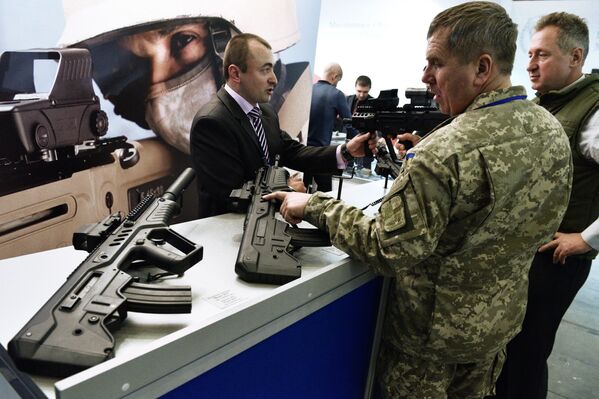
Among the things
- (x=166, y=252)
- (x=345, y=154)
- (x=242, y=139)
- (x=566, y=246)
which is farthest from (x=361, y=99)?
(x=166, y=252)

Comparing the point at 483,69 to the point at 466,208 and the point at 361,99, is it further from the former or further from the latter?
the point at 361,99

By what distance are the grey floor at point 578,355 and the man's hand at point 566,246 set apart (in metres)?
0.91

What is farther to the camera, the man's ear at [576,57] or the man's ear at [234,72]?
the man's ear at [234,72]

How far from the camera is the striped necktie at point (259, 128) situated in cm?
180

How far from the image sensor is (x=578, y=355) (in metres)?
2.30

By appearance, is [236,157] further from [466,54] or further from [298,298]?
[466,54]

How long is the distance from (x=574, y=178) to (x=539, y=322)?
1.95ft

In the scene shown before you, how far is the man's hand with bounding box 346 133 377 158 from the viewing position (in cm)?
185

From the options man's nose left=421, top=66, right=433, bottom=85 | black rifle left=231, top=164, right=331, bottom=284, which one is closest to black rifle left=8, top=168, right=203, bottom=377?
black rifle left=231, top=164, right=331, bottom=284

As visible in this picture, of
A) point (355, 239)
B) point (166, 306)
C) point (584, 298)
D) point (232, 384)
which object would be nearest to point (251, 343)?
point (232, 384)

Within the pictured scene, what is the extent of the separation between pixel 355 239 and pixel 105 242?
60 cm

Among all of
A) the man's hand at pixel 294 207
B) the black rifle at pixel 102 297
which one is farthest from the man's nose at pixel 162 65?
the man's hand at pixel 294 207

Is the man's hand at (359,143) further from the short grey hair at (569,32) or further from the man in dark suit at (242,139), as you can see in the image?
the short grey hair at (569,32)

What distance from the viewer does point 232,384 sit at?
2.87ft
